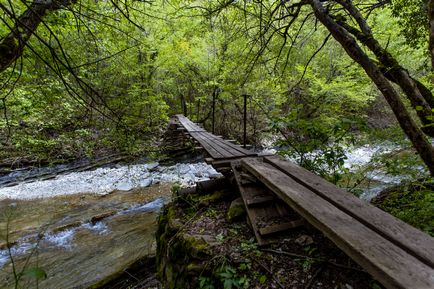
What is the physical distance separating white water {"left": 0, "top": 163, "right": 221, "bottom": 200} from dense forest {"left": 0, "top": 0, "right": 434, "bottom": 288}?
34.6 inches

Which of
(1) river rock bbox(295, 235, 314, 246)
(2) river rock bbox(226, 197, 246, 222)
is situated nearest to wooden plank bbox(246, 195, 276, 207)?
(2) river rock bbox(226, 197, 246, 222)

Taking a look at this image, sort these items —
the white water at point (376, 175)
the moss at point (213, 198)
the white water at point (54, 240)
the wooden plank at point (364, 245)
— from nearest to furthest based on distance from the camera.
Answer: the wooden plank at point (364, 245) → the moss at point (213, 198) → the white water at point (54, 240) → the white water at point (376, 175)

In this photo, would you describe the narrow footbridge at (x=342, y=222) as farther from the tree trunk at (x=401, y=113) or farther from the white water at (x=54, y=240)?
the white water at (x=54, y=240)

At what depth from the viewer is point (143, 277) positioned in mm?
3242

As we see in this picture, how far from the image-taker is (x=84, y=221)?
17.3 feet

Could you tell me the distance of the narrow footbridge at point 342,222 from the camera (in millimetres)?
1033

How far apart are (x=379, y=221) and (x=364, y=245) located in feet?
0.99

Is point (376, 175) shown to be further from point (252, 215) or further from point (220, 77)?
point (220, 77)

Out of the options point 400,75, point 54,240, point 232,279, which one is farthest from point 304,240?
point 54,240

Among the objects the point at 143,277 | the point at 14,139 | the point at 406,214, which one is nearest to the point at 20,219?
the point at 14,139

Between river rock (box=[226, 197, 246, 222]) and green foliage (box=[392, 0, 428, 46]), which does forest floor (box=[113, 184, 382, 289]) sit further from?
green foliage (box=[392, 0, 428, 46])

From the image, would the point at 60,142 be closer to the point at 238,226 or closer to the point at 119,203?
the point at 119,203

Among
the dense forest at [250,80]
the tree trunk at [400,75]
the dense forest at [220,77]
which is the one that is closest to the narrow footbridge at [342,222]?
the dense forest at [250,80]

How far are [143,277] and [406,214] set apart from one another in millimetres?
3261
